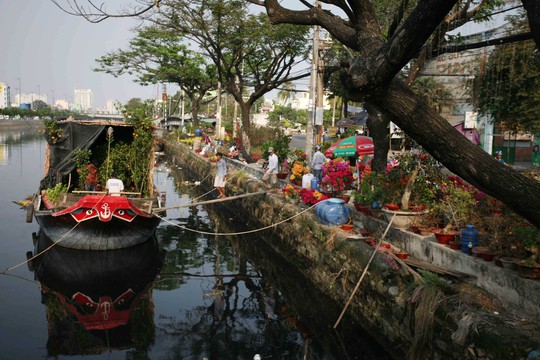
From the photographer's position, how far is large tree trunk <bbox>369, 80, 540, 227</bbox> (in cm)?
416

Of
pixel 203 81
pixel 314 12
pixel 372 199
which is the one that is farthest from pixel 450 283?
pixel 203 81

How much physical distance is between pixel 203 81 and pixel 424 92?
67.4 feet

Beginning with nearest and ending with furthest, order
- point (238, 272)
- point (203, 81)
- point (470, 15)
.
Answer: point (470, 15) < point (238, 272) < point (203, 81)

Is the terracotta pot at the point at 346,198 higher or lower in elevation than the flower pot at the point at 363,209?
lower

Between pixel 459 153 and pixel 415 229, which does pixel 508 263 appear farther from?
pixel 459 153

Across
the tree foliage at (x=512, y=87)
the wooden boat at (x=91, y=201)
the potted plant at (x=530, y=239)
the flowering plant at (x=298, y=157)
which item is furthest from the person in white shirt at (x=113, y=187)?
the tree foliage at (x=512, y=87)

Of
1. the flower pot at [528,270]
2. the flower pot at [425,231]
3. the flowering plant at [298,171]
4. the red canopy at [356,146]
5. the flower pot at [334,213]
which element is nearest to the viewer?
the flower pot at [528,270]

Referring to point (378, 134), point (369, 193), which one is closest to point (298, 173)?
point (378, 134)

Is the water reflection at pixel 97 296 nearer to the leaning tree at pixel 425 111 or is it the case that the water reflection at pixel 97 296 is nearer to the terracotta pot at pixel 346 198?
the terracotta pot at pixel 346 198

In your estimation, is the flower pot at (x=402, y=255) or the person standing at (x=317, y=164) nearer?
the flower pot at (x=402, y=255)

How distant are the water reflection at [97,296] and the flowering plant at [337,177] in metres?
4.76

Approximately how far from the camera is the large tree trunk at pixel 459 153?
416 centimetres

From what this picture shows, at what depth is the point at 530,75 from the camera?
18.0 m

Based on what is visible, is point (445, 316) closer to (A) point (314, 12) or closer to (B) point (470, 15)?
(A) point (314, 12)
